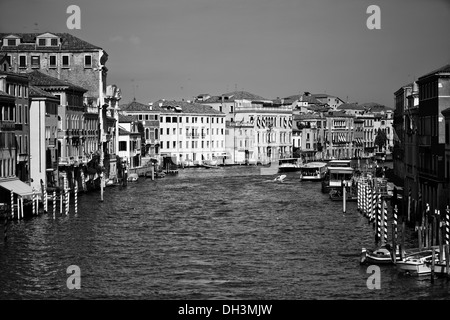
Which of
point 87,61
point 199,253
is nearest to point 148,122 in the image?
point 87,61

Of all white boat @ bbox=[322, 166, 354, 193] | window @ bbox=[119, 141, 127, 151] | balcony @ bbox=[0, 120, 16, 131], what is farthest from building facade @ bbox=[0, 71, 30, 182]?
window @ bbox=[119, 141, 127, 151]

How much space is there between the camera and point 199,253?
759 inches

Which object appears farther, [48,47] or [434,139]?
[48,47]

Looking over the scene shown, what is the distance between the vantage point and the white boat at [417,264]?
16.5 m

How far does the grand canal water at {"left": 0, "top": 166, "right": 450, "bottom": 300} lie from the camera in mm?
15664

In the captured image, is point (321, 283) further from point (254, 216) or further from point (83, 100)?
point (83, 100)

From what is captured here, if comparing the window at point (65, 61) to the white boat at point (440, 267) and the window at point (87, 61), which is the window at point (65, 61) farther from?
the white boat at point (440, 267)

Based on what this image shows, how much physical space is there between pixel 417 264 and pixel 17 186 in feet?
37.5

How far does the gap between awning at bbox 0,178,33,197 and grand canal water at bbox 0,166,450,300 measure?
2.64ft

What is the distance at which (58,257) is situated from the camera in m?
18.7

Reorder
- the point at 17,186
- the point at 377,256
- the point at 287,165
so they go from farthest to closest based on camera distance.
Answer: the point at 287,165 → the point at 17,186 → the point at 377,256

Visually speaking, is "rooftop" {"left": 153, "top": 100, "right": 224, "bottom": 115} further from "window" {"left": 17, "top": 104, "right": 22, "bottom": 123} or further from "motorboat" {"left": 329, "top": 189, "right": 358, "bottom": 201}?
"window" {"left": 17, "top": 104, "right": 22, "bottom": 123}

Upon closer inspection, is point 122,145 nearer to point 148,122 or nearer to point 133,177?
point 133,177
